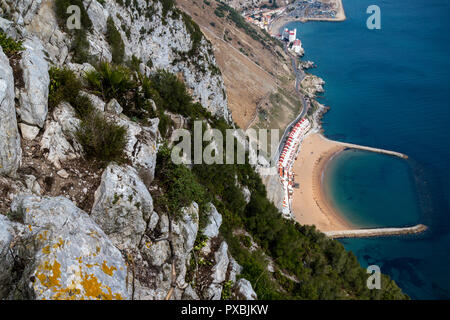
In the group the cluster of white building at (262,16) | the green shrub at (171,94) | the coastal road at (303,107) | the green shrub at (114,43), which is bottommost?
the green shrub at (171,94)

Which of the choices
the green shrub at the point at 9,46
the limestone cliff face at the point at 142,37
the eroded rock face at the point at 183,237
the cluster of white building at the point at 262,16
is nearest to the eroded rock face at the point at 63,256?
the eroded rock face at the point at 183,237

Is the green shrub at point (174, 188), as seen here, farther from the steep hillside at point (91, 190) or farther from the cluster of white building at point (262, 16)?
the cluster of white building at point (262, 16)

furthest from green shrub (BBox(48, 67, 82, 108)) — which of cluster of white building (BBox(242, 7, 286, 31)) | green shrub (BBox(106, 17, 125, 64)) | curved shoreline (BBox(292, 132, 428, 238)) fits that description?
cluster of white building (BBox(242, 7, 286, 31))

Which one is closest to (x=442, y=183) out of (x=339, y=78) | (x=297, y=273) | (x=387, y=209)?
(x=387, y=209)

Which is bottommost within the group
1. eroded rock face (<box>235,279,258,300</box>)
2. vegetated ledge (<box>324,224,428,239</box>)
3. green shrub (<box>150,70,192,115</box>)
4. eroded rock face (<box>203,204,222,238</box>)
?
vegetated ledge (<box>324,224,428,239</box>)

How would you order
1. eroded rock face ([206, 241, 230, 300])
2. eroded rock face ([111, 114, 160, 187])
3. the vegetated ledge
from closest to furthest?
eroded rock face ([111, 114, 160, 187])
eroded rock face ([206, 241, 230, 300])
the vegetated ledge

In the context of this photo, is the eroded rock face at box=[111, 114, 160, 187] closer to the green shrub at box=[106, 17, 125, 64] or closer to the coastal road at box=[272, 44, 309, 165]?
the green shrub at box=[106, 17, 125, 64]
